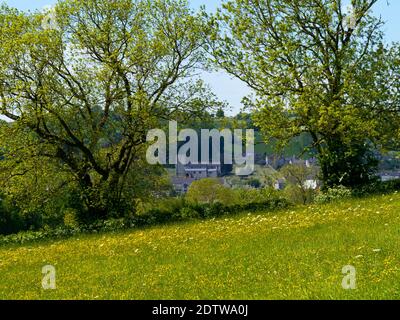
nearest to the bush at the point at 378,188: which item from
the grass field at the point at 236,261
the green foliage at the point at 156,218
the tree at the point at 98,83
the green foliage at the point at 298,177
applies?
the green foliage at the point at 156,218

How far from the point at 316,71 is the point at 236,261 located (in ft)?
71.6

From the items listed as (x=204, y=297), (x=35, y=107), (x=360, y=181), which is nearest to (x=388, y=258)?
(x=204, y=297)

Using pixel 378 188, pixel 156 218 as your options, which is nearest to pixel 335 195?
pixel 378 188

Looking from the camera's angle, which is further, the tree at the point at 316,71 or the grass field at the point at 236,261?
the tree at the point at 316,71

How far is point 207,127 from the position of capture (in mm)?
40594

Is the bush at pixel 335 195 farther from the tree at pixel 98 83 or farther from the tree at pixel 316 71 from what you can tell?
the tree at pixel 98 83

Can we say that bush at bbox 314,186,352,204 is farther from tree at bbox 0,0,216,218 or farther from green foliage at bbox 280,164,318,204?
green foliage at bbox 280,164,318,204

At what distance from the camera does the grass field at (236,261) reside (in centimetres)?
1084

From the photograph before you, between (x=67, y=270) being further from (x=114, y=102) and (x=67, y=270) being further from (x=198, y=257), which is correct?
(x=114, y=102)

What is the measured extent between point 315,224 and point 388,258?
26.9ft

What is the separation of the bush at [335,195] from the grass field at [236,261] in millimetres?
5065

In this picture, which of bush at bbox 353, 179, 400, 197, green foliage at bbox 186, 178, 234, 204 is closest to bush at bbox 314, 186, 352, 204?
bush at bbox 353, 179, 400, 197

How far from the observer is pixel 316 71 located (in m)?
33.9

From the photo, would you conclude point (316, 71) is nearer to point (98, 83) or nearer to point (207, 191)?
point (98, 83)
